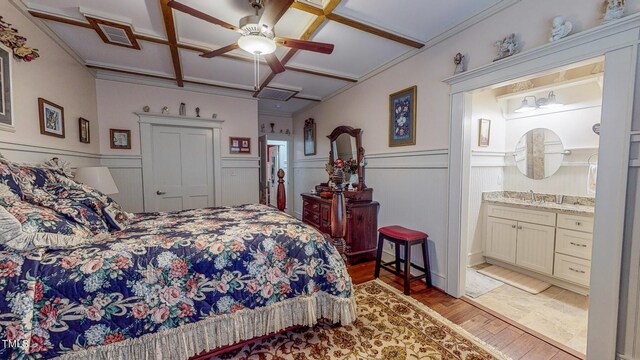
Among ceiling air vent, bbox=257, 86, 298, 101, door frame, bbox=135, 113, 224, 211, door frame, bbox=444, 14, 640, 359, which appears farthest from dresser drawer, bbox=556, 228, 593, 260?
door frame, bbox=135, 113, 224, 211

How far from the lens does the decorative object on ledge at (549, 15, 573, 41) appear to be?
1563 millimetres

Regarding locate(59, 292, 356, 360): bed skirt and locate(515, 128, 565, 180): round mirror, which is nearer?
locate(59, 292, 356, 360): bed skirt

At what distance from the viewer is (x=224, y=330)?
4.77 feet

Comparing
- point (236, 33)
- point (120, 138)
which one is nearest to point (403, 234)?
point (236, 33)

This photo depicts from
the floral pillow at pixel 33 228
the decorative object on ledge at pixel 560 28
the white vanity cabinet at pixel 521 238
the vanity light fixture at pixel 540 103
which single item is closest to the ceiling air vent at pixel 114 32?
the floral pillow at pixel 33 228

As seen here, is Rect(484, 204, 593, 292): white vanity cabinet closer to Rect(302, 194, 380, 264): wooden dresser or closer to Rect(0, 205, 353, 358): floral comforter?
Rect(302, 194, 380, 264): wooden dresser

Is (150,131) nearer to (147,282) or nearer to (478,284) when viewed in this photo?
(147,282)

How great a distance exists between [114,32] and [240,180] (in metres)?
2.53

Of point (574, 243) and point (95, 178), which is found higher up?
point (95, 178)

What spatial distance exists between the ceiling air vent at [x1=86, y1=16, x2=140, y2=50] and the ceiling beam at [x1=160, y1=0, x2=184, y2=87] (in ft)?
1.03

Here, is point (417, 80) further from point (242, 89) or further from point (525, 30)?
point (242, 89)

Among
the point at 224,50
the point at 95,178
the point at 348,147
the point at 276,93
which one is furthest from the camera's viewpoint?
the point at 276,93

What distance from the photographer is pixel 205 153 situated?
13.3 feet

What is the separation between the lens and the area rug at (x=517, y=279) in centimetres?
250
